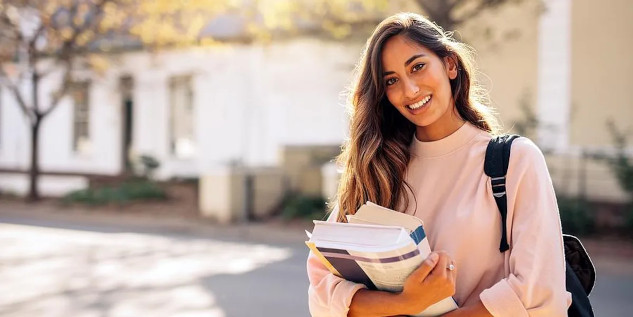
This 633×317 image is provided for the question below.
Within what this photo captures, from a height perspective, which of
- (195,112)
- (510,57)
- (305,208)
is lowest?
(305,208)

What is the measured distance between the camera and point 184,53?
2198 centimetres

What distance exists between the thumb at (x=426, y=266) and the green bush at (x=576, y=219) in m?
10.8

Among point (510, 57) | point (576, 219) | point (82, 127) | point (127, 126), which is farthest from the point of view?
point (82, 127)

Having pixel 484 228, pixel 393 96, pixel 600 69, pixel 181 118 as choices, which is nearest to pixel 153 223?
pixel 181 118

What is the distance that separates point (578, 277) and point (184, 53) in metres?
20.6

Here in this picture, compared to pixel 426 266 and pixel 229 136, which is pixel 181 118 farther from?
pixel 426 266

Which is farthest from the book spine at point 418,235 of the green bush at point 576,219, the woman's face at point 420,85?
the green bush at point 576,219

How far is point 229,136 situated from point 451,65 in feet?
62.2

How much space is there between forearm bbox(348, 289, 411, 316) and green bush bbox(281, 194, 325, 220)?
12470 millimetres

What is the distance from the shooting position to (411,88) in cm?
216

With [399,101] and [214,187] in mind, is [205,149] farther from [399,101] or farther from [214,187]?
[399,101]

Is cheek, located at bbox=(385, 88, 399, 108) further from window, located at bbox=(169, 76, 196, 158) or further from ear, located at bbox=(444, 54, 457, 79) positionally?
window, located at bbox=(169, 76, 196, 158)

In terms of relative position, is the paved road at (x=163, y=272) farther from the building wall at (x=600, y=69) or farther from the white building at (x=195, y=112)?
the building wall at (x=600, y=69)

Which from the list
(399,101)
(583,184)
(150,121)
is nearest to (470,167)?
(399,101)
